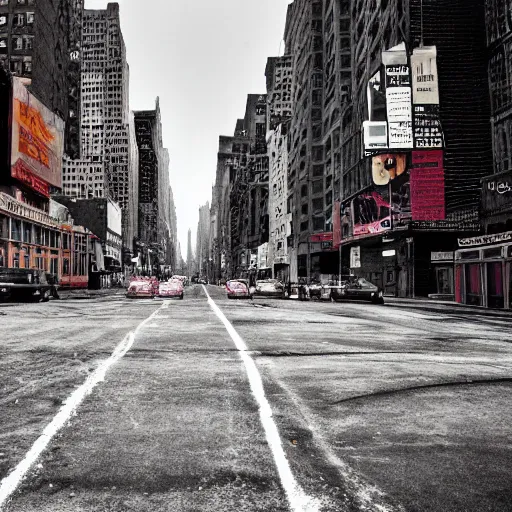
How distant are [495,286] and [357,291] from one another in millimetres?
8327

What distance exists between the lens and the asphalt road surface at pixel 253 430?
3.10 m

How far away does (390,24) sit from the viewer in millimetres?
45750

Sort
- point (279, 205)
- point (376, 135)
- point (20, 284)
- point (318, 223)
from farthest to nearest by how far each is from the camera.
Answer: point (279, 205) < point (318, 223) < point (376, 135) < point (20, 284)

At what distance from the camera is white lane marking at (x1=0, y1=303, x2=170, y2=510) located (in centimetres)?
323

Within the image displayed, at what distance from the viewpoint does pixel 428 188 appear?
40219 millimetres

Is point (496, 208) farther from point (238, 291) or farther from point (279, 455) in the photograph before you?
point (279, 455)

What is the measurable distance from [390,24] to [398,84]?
23.5 ft

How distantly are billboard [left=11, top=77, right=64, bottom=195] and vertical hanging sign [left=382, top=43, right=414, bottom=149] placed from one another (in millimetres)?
38629

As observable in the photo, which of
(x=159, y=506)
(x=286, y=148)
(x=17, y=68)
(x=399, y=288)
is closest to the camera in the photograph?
(x=159, y=506)

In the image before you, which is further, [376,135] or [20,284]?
[376,135]

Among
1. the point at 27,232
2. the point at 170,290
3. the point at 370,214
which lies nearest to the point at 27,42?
the point at 27,232

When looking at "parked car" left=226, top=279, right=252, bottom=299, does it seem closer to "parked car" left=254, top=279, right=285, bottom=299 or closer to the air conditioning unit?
"parked car" left=254, top=279, right=285, bottom=299

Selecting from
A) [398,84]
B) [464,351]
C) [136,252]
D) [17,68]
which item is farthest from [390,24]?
[136,252]

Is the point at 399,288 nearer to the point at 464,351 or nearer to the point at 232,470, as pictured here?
the point at 464,351
